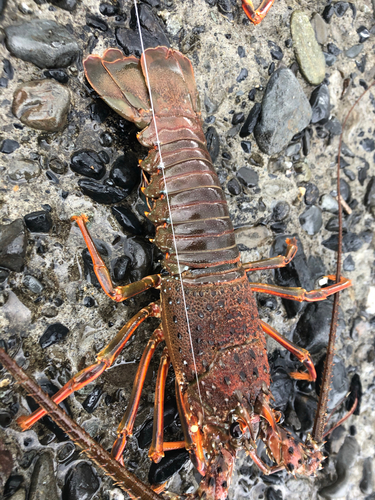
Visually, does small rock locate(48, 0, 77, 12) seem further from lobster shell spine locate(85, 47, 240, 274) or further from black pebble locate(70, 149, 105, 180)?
black pebble locate(70, 149, 105, 180)

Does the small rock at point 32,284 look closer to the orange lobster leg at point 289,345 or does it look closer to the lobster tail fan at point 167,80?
the lobster tail fan at point 167,80

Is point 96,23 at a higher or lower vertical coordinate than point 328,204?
higher

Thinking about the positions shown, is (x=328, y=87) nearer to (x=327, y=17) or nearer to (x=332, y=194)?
(x=327, y=17)

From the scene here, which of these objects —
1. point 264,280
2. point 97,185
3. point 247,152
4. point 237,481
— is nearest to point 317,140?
point 247,152

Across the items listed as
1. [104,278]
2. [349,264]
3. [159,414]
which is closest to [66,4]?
[104,278]

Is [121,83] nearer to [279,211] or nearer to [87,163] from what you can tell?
[87,163]
